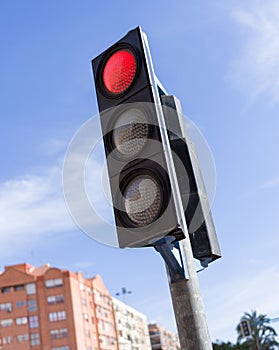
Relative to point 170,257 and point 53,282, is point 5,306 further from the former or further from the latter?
point 170,257

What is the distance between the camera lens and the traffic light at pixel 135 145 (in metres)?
2.12

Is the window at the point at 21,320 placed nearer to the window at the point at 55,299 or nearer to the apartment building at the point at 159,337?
the window at the point at 55,299

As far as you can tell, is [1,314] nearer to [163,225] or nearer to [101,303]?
[101,303]

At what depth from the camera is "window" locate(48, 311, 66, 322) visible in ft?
239

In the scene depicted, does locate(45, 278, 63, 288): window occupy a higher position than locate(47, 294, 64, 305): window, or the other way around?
locate(45, 278, 63, 288): window

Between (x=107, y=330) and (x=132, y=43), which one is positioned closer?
(x=132, y=43)

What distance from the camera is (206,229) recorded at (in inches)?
96.9

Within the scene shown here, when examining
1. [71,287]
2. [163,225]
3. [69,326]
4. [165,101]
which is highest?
[71,287]

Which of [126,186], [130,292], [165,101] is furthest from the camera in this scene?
[130,292]

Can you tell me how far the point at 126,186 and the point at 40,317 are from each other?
75.2m

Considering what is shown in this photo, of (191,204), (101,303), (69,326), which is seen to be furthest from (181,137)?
(101,303)

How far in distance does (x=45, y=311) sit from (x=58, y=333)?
141 inches

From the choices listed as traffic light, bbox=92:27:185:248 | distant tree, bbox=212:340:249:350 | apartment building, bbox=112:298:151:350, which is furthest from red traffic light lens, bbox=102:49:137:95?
apartment building, bbox=112:298:151:350

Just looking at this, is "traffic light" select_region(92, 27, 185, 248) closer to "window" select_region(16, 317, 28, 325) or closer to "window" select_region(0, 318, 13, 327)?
"window" select_region(16, 317, 28, 325)
